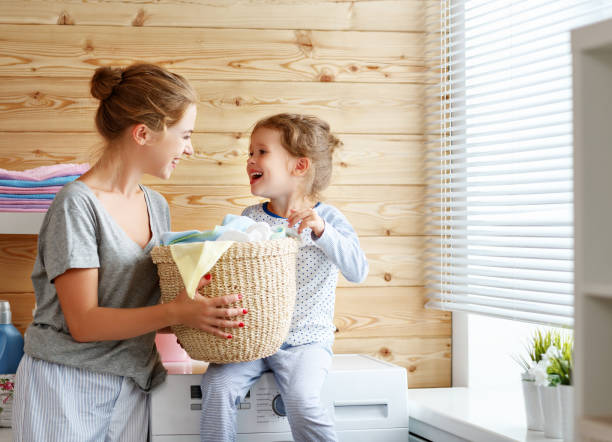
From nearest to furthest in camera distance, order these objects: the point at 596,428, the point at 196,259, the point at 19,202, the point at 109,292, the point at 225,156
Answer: the point at 596,428, the point at 196,259, the point at 109,292, the point at 19,202, the point at 225,156

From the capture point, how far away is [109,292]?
1536 millimetres

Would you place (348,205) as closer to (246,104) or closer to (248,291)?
(246,104)

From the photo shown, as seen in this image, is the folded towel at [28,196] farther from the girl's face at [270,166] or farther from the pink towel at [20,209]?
the girl's face at [270,166]

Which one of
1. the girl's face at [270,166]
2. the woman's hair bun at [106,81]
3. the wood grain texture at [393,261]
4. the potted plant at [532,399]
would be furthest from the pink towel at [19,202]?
the potted plant at [532,399]

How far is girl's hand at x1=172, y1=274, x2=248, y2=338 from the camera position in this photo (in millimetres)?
1407

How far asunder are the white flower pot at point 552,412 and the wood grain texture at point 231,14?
120 centimetres

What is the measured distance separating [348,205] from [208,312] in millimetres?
864

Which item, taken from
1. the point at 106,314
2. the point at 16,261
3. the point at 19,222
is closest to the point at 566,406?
the point at 106,314

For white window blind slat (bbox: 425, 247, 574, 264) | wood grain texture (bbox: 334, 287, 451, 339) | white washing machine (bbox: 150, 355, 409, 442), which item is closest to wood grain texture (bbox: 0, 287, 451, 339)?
wood grain texture (bbox: 334, 287, 451, 339)

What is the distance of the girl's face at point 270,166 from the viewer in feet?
6.09

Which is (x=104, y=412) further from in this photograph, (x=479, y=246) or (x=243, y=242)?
(x=479, y=246)

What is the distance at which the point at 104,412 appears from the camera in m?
1.54

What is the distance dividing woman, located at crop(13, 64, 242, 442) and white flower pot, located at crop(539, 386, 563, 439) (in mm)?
732

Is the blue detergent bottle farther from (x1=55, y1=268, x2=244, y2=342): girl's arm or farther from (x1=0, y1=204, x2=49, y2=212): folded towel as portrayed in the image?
(x1=55, y1=268, x2=244, y2=342): girl's arm
